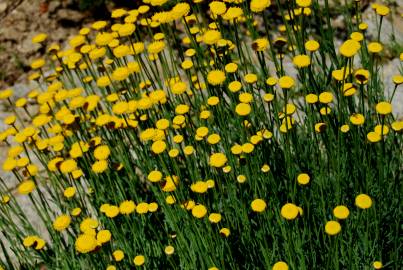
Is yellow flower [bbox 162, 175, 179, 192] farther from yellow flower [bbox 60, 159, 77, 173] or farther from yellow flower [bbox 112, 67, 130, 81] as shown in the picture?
yellow flower [bbox 112, 67, 130, 81]

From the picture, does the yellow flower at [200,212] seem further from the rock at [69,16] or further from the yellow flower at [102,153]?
the rock at [69,16]

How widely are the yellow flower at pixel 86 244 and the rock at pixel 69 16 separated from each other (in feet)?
10.3

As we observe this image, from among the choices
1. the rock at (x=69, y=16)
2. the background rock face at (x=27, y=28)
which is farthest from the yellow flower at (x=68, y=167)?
the rock at (x=69, y=16)

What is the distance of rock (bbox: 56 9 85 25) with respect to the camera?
4.52 m

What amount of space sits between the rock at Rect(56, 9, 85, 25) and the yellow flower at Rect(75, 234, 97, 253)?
3150 mm

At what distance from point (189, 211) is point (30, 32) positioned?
3.24 meters

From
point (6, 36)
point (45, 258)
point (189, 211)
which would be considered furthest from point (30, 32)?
point (189, 211)

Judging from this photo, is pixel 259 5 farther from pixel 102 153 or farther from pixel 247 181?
pixel 102 153

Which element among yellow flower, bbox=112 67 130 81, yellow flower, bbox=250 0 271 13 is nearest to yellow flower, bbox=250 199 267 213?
yellow flower, bbox=250 0 271 13

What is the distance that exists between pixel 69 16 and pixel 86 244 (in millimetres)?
3246

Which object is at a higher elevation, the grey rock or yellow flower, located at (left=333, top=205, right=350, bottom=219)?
the grey rock

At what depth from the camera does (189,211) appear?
2.09 metres

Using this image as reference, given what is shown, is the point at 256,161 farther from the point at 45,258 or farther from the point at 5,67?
the point at 5,67

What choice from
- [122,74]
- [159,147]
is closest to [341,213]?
[159,147]
